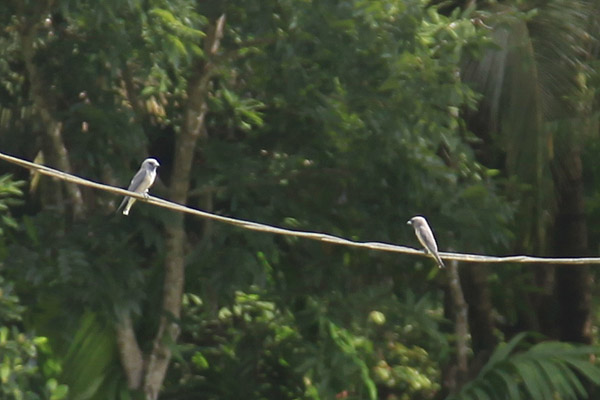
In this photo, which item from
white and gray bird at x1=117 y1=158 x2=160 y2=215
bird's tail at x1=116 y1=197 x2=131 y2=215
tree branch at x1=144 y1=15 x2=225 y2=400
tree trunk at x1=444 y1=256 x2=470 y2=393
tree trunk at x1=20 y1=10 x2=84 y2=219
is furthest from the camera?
tree trunk at x1=444 y1=256 x2=470 y2=393

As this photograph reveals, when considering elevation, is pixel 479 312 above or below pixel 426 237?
below

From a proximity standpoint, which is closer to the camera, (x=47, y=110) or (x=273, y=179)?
(x=47, y=110)

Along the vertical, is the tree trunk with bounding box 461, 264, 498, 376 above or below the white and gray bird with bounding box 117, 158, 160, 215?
below

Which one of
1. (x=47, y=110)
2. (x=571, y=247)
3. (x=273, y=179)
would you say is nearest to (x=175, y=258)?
Result: (x=273, y=179)

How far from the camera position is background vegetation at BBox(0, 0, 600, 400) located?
8.12m

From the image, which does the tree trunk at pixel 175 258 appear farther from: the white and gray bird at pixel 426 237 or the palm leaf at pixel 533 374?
the palm leaf at pixel 533 374

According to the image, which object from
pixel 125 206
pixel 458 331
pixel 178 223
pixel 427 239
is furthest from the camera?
pixel 458 331

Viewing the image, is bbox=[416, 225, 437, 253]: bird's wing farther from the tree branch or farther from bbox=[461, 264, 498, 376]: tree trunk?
bbox=[461, 264, 498, 376]: tree trunk

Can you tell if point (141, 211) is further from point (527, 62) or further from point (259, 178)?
point (527, 62)

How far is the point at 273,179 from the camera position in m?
8.98

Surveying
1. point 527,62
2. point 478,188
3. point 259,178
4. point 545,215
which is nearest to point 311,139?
point 259,178

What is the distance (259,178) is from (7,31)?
2022 mm

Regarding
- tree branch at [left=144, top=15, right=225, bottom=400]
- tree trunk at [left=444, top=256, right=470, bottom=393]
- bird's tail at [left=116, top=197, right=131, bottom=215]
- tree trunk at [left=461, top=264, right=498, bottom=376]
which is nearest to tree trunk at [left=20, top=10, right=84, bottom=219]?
bird's tail at [left=116, top=197, right=131, bottom=215]

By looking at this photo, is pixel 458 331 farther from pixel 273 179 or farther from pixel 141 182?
pixel 141 182
